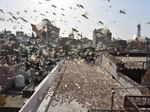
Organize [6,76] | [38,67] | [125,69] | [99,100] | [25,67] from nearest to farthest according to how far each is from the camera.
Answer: [99,100], [125,69], [6,76], [38,67], [25,67]

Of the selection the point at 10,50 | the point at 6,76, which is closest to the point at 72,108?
the point at 6,76

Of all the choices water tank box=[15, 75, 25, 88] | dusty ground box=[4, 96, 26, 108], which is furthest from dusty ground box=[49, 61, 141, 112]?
water tank box=[15, 75, 25, 88]

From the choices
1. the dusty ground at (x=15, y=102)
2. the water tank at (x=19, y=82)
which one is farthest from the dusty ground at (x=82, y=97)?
the water tank at (x=19, y=82)

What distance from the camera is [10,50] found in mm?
43750

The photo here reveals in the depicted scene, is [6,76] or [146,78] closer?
[146,78]

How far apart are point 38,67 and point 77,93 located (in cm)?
2237

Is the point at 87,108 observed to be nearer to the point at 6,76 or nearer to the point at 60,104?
the point at 60,104

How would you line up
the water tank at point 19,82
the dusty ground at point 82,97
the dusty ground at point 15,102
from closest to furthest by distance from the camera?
the dusty ground at point 82,97
the dusty ground at point 15,102
the water tank at point 19,82

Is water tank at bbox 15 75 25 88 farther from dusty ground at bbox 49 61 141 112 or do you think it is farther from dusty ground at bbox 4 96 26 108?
dusty ground at bbox 49 61 141 112

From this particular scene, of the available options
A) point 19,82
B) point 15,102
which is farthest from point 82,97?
point 19,82

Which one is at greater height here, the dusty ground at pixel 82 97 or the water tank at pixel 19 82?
the dusty ground at pixel 82 97

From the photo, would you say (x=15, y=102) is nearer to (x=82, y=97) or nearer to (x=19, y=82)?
(x=19, y=82)

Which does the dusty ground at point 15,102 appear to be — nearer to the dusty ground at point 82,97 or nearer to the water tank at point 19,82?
the water tank at point 19,82

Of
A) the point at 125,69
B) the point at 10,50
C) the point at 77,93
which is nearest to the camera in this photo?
the point at 77,93
